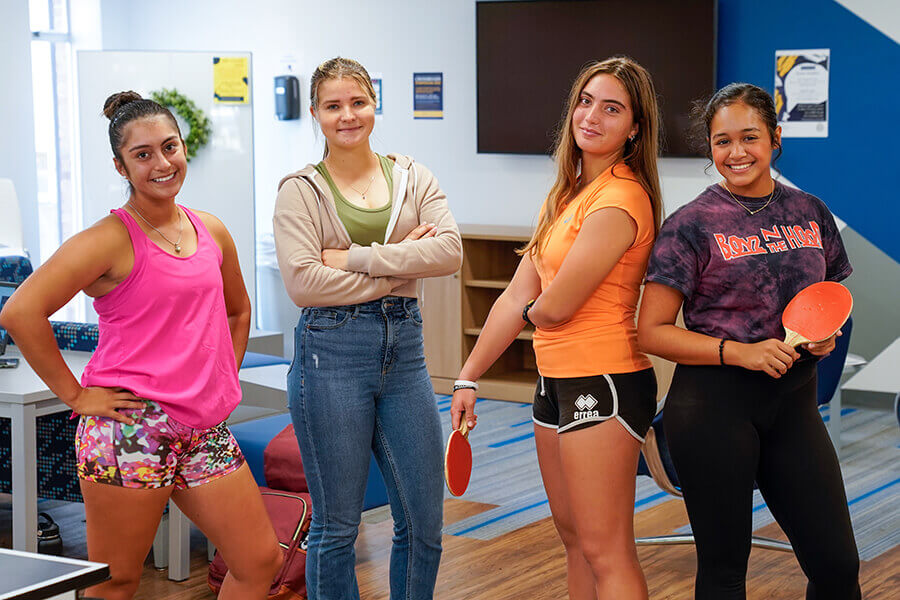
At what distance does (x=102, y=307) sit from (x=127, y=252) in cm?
13

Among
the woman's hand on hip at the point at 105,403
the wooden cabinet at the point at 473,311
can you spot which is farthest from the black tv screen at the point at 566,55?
the woman's hand on hip at the point at 105,403

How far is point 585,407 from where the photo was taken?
2221 millimetres

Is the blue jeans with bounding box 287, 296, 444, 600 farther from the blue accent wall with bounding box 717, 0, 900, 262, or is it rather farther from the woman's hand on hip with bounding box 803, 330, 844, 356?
the blue accent wall with bounding box 717, 0, 900, 262

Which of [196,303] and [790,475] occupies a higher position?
[196,303]

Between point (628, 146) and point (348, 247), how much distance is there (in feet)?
2.17

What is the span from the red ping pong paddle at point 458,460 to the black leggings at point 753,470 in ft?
1.49

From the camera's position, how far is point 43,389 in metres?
3.20

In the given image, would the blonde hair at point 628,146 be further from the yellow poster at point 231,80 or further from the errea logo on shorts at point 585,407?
the yellow poster at point 231,80

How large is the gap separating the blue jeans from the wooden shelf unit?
150 inches

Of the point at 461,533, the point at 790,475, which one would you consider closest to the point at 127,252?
the point at 790,475

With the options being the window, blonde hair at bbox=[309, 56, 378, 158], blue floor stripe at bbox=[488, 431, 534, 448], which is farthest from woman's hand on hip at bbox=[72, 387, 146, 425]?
the window

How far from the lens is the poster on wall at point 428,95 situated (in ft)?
23.8

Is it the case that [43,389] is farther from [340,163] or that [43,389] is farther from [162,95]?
[162,95]

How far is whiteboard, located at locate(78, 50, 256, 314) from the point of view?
22.9 ft
